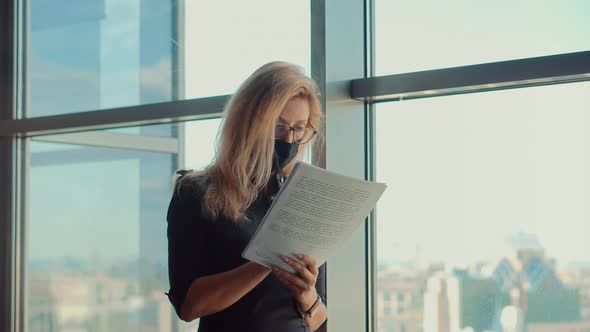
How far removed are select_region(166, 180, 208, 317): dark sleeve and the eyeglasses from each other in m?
0.25

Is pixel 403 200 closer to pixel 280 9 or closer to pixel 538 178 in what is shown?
pixel 538 178

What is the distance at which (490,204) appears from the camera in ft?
8.08

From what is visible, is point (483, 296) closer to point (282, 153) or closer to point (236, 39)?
point (282, 153)

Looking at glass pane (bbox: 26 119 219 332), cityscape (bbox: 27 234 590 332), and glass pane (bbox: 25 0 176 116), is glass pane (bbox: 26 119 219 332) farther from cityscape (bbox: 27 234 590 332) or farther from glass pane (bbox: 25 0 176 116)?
glass pane (bbox: 25 0 176 116)

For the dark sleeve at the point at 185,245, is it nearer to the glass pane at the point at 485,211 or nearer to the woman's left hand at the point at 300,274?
the woman's left hand at the point at 300,274

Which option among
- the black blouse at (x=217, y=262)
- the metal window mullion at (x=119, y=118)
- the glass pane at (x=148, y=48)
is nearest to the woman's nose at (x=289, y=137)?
the black blouse at (x=217, y=262)

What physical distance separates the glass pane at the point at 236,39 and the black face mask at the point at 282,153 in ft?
2.99

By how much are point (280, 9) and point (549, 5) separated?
981 millimetres

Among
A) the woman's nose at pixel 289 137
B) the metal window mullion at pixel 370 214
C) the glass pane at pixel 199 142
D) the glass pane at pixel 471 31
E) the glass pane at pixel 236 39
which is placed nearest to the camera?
the woman's nose at pixel 289 137

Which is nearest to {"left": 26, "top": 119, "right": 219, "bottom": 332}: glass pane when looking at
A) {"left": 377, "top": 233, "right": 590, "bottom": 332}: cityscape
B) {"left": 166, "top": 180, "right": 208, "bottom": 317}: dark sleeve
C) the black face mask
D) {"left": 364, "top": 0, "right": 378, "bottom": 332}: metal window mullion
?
{"left": 364, "top": 0, "right": 378, "bottom": 332}: metal window mullion

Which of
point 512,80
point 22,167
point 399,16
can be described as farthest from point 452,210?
point 22,167

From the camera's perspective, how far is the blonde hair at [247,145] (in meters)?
1.86

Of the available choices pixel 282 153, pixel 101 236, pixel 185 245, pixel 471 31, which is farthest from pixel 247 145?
pixel 101 236

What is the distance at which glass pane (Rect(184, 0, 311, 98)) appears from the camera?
9.38 ft
